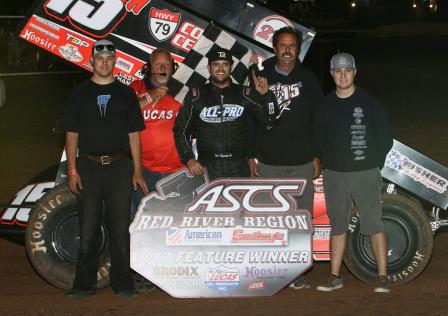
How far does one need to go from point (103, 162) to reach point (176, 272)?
34.8 inches

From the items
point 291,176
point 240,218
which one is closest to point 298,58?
point 291,176

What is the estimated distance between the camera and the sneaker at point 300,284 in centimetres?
618

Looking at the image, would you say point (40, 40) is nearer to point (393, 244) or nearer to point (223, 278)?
point (223, 278)

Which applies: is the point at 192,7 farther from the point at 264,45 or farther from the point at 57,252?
the point at 57,252

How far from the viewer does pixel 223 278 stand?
19.1ft

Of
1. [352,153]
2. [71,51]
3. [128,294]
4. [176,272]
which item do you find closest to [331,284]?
[352,153]

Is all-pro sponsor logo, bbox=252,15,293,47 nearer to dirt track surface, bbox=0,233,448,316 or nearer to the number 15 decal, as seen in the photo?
the number 15 decal

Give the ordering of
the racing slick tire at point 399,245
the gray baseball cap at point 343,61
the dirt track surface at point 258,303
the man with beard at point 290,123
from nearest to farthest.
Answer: the dirt track surface at point 258,303
the gray baseball cap at point 343,61
the man with beard at point 290,123
the racing slick tire at point 399,245

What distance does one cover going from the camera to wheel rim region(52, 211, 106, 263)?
6133mm

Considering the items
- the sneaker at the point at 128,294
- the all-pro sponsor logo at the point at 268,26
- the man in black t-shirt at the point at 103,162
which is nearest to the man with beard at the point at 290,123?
the all-pro sponsor logo at the point at 268,26

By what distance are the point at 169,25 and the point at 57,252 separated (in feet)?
5.91

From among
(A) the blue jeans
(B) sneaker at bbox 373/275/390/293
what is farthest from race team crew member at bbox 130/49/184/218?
(B) sneaker at bbox 373/275/390/293

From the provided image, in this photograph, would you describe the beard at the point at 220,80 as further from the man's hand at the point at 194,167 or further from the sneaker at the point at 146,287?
the sneaker at the point at 146,287

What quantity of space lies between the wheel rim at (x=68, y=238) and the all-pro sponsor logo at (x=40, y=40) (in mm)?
1200
